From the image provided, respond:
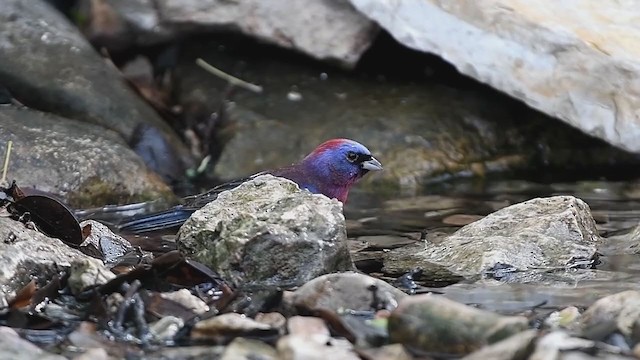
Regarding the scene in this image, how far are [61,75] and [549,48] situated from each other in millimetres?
3269

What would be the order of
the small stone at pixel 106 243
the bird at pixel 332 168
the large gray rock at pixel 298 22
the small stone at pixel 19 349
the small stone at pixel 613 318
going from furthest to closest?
1. the large gray rock at pixel 298 22
2. the bird at pixel 332 168
3. the small stone at pixel 106 243
4. the small stone at pixel 613 318
5. the small stone at pixel 19 349

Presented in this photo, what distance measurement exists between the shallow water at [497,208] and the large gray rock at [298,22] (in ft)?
3.91

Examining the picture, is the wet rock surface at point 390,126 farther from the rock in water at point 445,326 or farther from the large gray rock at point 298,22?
the rock in water at point 445,326

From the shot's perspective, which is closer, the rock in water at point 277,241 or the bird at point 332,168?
the rock in water at point 277,241

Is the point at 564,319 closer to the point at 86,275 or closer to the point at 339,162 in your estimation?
the point at 86,275

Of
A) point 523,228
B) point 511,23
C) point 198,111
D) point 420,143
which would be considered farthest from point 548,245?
point 198,111

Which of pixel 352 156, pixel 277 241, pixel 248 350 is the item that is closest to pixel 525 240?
pixel 277 241

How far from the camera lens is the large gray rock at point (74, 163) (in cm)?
677

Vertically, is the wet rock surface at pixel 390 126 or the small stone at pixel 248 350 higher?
the small stone at pixel 248 350

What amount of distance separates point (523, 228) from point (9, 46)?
424cm

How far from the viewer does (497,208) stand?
6836 millimetres

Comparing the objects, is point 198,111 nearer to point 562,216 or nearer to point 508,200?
point 508,200

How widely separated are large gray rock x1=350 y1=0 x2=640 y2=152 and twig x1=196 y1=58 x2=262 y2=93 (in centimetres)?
146

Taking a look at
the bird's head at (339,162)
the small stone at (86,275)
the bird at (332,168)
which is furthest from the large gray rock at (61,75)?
the small stone at (86,275)
